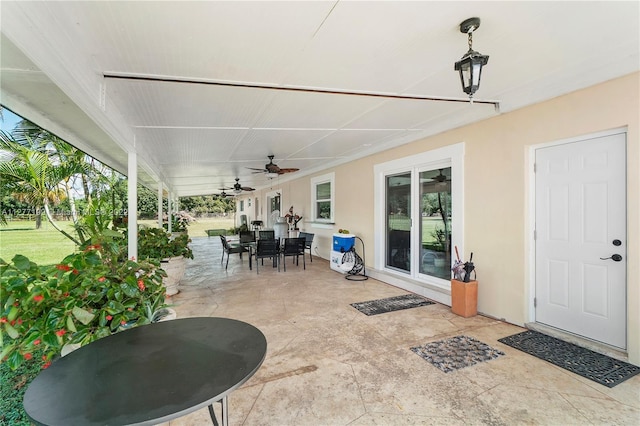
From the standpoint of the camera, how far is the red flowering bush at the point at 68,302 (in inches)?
58.6

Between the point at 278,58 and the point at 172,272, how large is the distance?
13.2 ft

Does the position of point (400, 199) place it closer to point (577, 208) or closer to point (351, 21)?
point (577, 208)

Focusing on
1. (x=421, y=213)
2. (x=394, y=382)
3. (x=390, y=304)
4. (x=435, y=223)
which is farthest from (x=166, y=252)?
(x=435, y=223)

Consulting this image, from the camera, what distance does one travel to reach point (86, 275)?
1.88 metres

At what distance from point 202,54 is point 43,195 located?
156 centimetres

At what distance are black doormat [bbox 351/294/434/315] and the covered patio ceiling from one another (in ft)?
8.43

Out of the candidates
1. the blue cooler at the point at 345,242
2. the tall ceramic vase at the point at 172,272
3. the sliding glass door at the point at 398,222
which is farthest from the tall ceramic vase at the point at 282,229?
the tall ceramic vase at the point at 172,272

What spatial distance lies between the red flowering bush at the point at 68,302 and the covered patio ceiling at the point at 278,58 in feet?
3.35

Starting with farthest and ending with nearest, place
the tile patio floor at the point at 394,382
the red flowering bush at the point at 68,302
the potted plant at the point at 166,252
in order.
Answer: the potted plant at the point at 166,252 < the tile patio floor at the point at 394,382 < the red flowering bush at the point at 68,302

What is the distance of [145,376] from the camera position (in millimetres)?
1137

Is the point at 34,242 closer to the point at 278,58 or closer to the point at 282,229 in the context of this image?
the point at 278,58

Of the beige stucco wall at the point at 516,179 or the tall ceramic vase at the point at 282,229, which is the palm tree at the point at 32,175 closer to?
the beige stucco wall at the point at 516,179

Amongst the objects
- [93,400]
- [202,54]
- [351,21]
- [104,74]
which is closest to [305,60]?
[351,21]

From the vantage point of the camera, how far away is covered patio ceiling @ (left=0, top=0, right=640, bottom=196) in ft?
5.49
